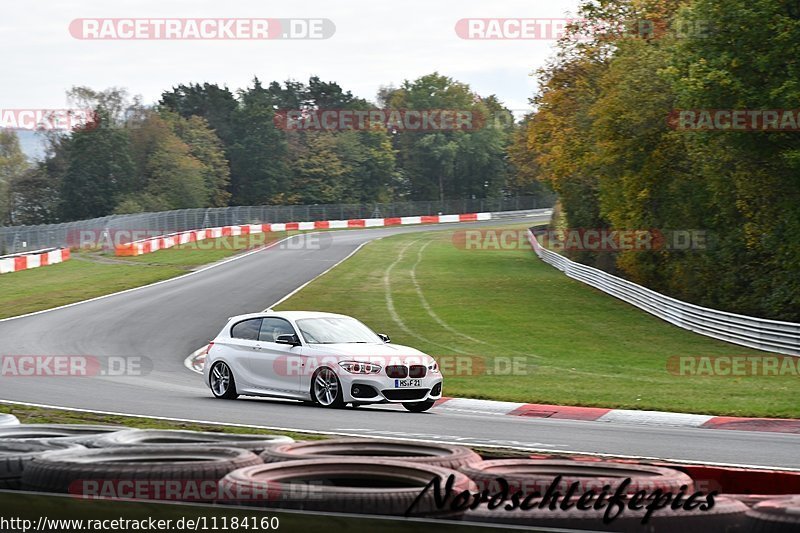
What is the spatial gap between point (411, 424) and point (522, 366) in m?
9.74

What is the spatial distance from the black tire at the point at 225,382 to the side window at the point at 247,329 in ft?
1.73

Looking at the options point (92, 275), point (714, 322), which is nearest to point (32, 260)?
point (92, 275)

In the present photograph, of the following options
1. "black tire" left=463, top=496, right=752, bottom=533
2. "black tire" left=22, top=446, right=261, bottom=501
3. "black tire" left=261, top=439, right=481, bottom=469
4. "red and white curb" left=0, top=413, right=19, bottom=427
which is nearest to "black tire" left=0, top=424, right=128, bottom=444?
"red and white curb" left=0, top=413, right=19, bottom=427

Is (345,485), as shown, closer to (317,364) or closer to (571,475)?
(571,475)

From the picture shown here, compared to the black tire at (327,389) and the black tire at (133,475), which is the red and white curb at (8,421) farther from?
the black tire at (327,389)

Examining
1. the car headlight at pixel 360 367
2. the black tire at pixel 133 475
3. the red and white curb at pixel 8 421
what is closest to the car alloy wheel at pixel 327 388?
the car headlight at pixel 360 367

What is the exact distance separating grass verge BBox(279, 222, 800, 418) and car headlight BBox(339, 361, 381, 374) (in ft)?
9.77

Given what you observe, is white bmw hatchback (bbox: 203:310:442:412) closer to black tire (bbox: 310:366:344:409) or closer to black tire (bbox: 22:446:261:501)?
black tire (bbox: 310:366:344:409)

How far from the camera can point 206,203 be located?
109 metres

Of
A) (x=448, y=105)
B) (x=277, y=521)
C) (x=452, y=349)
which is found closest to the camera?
(x=277, y=521)

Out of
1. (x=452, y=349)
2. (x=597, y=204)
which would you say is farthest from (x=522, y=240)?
(x=452, y=349)

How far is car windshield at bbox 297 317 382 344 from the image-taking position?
17109 mm

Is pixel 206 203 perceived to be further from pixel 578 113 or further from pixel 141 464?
pixel 141 464

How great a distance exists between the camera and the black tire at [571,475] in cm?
516
